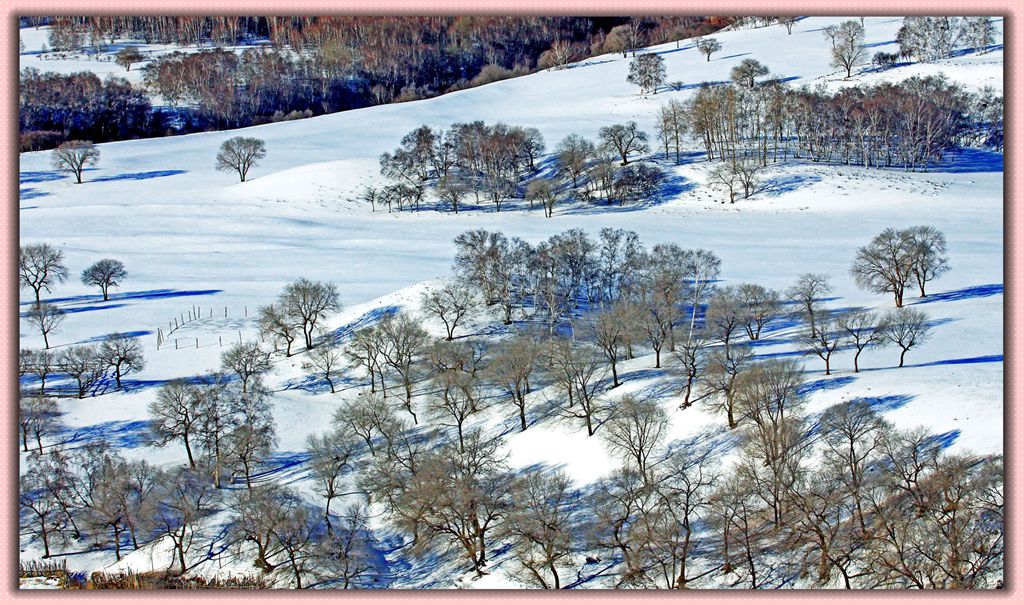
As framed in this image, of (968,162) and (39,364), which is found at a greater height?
(968,162)

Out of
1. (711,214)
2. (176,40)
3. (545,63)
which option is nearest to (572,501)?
(711,214)

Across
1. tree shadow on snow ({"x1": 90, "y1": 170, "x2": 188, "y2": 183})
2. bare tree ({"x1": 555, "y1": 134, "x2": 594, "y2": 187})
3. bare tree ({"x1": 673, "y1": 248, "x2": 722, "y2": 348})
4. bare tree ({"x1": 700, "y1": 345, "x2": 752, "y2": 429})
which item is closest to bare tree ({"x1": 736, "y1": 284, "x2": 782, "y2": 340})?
bare tree ({"x1": 673, "y1": 248, "x2": 722, "y2": 348})

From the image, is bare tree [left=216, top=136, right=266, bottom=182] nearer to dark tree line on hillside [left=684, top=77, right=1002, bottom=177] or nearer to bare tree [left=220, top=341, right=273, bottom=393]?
dark tree line on hillside [left=684, top=77, right=1002, bottom=177]

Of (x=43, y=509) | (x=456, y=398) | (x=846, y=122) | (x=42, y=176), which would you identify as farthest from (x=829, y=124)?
(x=43, y=509)

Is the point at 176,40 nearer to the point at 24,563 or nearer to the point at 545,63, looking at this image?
the point at 545,63

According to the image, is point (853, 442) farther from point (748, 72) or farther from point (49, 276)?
point (748, 72)

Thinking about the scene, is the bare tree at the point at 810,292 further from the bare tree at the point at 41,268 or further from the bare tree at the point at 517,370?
the bare tree at the point at 41,268

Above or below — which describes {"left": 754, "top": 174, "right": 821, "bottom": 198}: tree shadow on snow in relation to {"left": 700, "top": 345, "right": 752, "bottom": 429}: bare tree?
above

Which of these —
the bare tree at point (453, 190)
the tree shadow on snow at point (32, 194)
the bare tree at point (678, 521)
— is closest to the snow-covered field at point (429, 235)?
the tree shadow on snow at point (32, 194)
